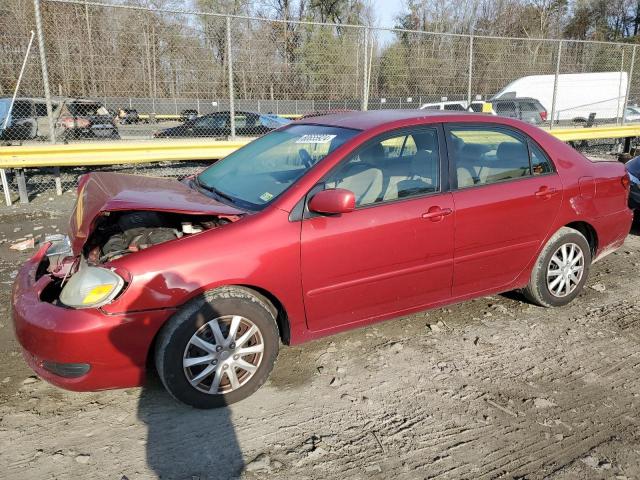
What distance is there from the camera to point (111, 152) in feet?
25.3

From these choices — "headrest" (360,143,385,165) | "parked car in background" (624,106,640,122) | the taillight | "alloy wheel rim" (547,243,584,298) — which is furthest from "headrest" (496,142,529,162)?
"parked car in background" (624,106,640,122)

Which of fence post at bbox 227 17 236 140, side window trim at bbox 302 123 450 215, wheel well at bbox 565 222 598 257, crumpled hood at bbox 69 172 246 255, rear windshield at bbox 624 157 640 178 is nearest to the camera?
crumpled hood at bbox 69 172 246 255

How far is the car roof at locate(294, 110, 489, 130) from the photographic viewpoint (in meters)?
3.56

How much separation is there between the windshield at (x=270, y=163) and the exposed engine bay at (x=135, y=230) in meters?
0.32

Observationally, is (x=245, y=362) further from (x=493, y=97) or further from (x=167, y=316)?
(x=493, y=97)

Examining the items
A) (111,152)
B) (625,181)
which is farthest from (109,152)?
Result: (625,181)

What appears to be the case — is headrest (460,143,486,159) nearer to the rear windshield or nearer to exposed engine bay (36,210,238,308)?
exposed engine bay (36,210,238,308)

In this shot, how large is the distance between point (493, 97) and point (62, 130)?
29.1 feet

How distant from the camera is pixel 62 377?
2787 mm

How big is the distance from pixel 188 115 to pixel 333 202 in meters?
6.21

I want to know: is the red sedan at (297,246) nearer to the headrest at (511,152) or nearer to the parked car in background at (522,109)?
the headrest at (511,152)

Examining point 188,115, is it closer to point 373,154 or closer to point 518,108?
point 373,154

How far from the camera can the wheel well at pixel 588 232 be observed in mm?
4297

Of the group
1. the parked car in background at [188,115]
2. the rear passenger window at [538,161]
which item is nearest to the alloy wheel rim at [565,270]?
the rear passenger window at [538,161]
